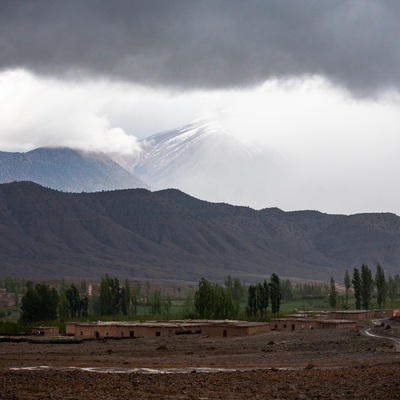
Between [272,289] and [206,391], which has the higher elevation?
[272,289]

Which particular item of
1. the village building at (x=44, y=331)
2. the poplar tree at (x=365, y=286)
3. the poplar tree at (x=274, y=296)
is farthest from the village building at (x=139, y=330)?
the poplar tree at (x=365, y=286)

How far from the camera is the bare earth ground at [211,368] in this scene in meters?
38.1

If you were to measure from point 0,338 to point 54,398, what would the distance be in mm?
50148

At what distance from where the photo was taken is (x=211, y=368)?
5091 centimetres

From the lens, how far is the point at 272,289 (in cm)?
11831

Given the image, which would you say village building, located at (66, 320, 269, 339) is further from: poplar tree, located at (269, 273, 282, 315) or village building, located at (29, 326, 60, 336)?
poplar tree, located at (269, 273, 282, 315)

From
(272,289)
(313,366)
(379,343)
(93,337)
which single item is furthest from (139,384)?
(272,289)

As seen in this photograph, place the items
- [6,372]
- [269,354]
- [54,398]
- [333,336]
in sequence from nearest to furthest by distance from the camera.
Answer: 1. [54,398]
2. [6,372]
3. [269,354]
4. [333,336]

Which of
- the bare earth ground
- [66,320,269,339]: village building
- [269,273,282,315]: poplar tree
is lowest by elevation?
the bare earth ground

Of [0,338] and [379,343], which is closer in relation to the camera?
[379,343]

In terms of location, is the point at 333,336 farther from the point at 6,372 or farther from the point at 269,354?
the point at 6,372

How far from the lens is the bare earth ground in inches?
1499

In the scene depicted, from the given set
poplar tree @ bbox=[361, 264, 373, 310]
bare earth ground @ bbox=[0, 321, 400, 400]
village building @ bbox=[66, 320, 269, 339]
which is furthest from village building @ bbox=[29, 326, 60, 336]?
poplar tree @ bbox=[361, 264, 373, 310]

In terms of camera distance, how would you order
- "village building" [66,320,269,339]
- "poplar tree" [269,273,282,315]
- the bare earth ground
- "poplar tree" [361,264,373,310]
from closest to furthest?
the bare earth ground, "village building" [66,320,269,339], "poplar tree" [269,273,282,315], "poplar tree" [361,264,373,310]
